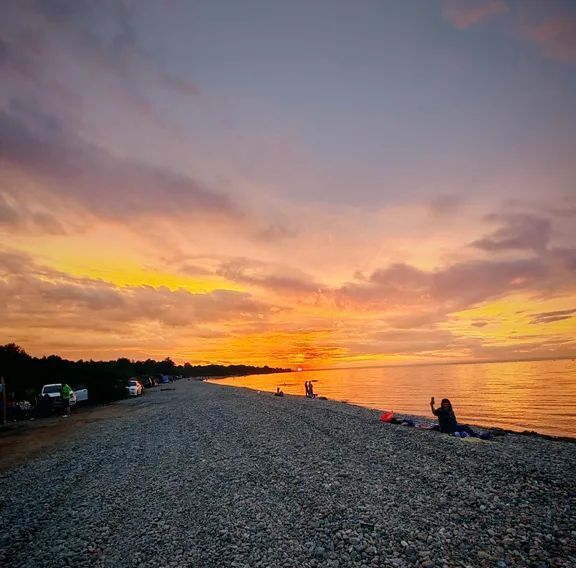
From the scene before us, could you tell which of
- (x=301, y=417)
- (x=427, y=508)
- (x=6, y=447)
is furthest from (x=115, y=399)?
(x=427, y=508)

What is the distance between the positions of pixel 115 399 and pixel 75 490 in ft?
168

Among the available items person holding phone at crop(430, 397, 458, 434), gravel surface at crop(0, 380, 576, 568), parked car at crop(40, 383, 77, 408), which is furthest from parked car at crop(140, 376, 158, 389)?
person holding phone at crop(430, 397, 458, 434)

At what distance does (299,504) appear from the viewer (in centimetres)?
1167

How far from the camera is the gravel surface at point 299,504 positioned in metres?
8.92

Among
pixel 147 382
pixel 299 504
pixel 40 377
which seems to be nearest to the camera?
pixel 299 504

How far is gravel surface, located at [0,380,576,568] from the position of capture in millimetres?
8922

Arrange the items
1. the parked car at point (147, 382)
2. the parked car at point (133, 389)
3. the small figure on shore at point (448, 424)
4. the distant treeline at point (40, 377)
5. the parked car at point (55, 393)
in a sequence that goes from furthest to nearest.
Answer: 1. the parked car at point (147, 382)
2. the parked car at point (133, 389)
3. the distant treeline at point (40, 377)
4. the parked car at point (55, 393)
5. the small figure on shore at point (448, 424)

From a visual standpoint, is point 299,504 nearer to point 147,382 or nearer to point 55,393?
point 55,393

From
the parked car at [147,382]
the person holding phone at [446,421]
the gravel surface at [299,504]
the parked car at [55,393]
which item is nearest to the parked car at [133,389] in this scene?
the parked car at [55,393]

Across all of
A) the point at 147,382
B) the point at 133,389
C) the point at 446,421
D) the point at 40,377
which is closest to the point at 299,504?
the point at 446,421

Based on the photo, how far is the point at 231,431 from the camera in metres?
25.0

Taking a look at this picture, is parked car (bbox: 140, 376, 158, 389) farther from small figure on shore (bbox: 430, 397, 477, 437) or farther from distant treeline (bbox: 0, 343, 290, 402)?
small figure on shore (bbox: 430, 397, 477, 437)

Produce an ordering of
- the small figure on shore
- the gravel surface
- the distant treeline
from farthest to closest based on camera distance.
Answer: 1. the distant treeline
2. the small figure on shore
3. the gravel surface

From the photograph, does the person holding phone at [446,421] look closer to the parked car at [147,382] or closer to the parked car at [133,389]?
the parked car at [133,389]
